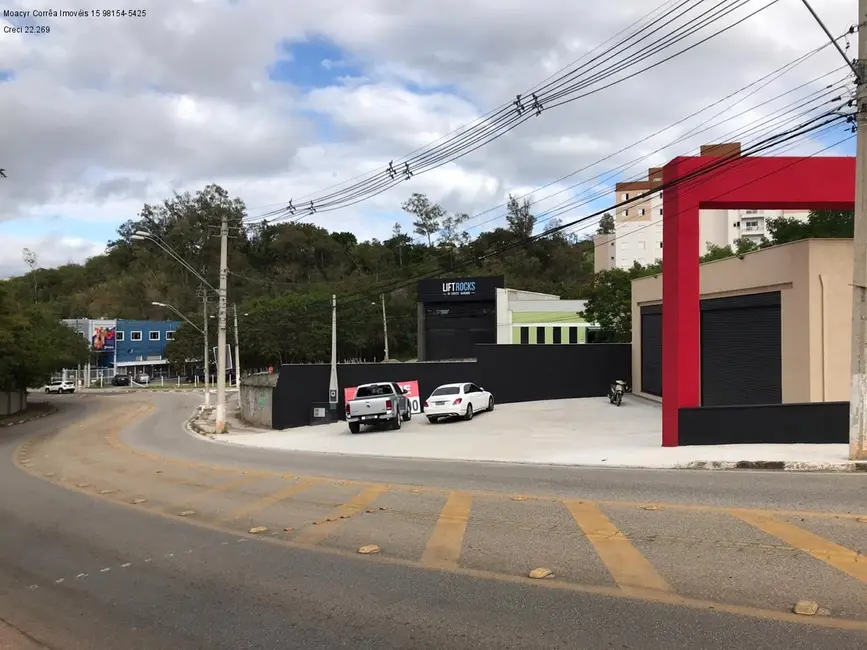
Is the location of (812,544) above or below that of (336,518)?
above

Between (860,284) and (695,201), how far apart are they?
5195mm

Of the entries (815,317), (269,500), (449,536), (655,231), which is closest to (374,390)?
(815,317)

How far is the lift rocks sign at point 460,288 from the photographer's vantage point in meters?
55.7

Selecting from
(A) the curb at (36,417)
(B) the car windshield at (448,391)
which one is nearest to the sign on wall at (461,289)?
(B) the car windshield at (448,391)

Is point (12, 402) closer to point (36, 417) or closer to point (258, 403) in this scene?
point (36, 417)

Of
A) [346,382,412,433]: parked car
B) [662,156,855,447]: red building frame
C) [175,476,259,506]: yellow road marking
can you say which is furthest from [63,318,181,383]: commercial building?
[662,156,855,447]: red building frame

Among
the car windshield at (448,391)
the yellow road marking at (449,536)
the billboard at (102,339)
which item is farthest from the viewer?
the billboard at (102,339)

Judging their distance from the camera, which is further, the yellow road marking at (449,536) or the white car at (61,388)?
the white car at (61,388)

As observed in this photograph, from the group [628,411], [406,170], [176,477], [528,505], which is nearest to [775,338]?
[628,411]

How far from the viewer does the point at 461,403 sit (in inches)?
1102

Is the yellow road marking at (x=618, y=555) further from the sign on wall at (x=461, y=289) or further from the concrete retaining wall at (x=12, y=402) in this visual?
the concrete retaining wall at (x=12, y=402)

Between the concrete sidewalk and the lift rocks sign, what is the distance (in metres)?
23.0

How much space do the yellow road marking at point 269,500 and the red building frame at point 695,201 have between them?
9137 mm

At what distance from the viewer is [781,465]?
12.8m
